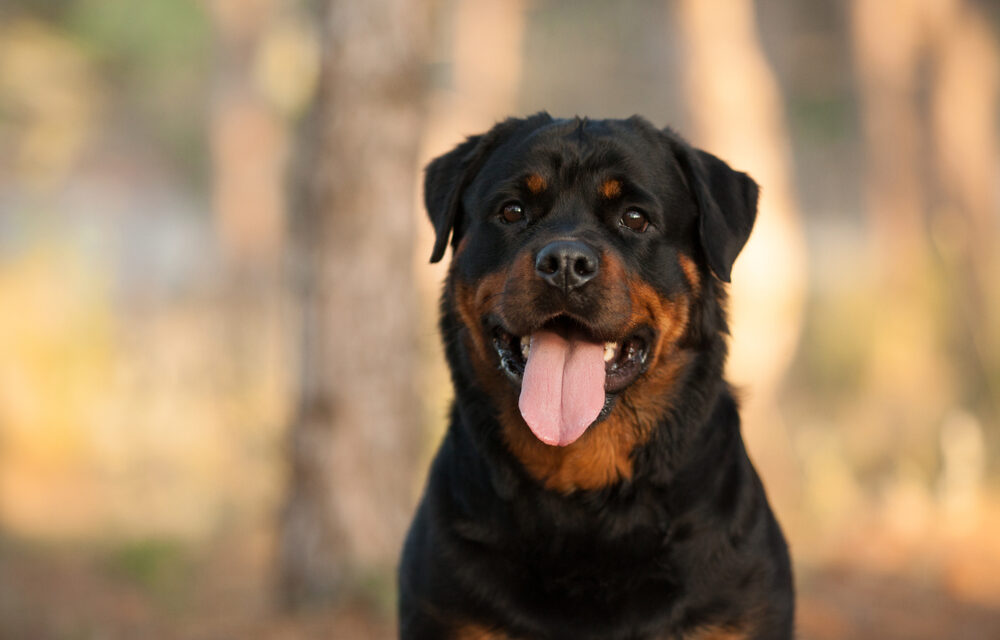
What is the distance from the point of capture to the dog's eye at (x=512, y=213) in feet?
10.8

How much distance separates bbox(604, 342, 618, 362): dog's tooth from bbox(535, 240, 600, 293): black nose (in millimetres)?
251

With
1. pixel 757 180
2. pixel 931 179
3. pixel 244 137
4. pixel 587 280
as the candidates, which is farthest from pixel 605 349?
pixel 244 137

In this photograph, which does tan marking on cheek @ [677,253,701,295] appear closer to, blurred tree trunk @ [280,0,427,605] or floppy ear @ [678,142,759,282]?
floppy ear @ [678,142,759,282]

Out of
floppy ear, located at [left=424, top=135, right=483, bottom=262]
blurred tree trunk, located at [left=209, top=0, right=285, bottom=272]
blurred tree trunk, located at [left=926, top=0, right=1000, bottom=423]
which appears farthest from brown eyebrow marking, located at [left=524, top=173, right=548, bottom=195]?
blurred tree trunk, located at [left=209, top=0, right=285, bottom=272]

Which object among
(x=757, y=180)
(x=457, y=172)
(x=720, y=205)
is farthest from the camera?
(x=757, y=180)

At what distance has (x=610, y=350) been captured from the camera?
3.11 meters

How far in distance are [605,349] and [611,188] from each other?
0.48 metres

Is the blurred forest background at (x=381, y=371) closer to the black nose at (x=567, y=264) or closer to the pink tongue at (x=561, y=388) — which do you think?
the pink tongue at (x=561, y=388)

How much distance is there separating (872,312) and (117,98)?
78.3 feet

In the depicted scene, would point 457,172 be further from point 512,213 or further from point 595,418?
point 595,418

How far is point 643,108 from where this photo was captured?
2906 cm

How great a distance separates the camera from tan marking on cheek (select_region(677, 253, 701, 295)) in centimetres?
323

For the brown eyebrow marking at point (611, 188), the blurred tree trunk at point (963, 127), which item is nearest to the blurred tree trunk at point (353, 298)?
the brown eyebrow marking at point (611, 188)

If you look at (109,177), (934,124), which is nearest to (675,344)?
(934,124)
